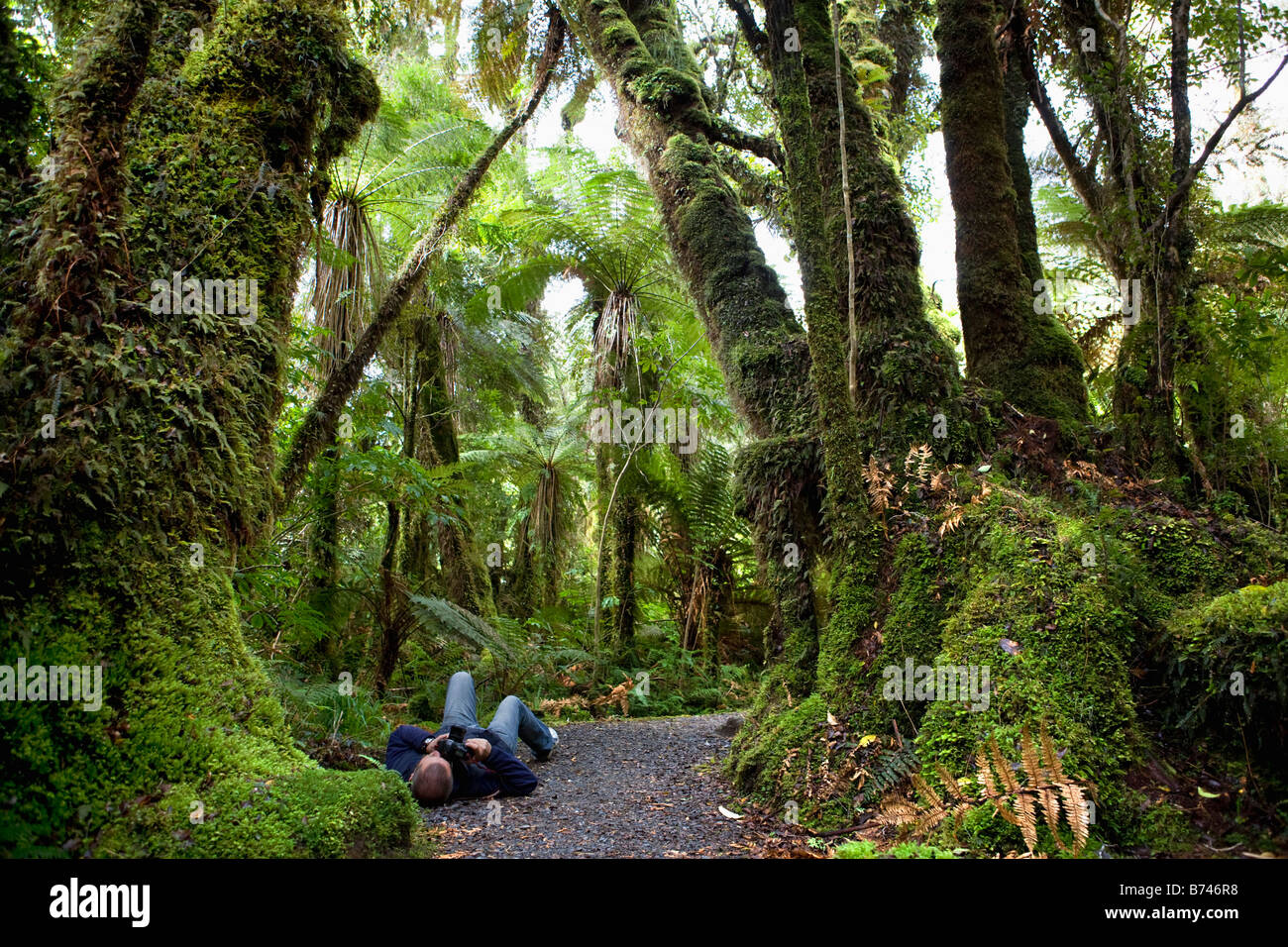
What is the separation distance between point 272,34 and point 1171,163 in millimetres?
5601

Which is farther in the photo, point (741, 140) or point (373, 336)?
point (741, 140)

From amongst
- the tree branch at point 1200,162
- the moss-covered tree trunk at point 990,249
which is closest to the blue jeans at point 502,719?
the moss-covered tree trunk at point 990,249

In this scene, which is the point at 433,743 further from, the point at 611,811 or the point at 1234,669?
the point at 1234,669

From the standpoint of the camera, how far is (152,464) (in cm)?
250

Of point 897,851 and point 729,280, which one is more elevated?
point 729,280

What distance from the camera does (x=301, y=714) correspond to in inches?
184

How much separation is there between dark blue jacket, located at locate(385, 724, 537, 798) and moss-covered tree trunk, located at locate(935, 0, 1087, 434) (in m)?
4.05

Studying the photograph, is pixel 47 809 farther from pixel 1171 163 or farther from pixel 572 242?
pixel 572 242

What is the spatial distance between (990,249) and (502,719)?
198 inches

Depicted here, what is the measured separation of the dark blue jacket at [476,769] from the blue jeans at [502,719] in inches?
7.6

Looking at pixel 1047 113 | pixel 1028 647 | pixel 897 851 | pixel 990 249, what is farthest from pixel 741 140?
pixel 897 851

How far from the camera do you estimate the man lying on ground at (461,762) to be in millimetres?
3707

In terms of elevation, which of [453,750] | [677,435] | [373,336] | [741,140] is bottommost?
[453,750]
